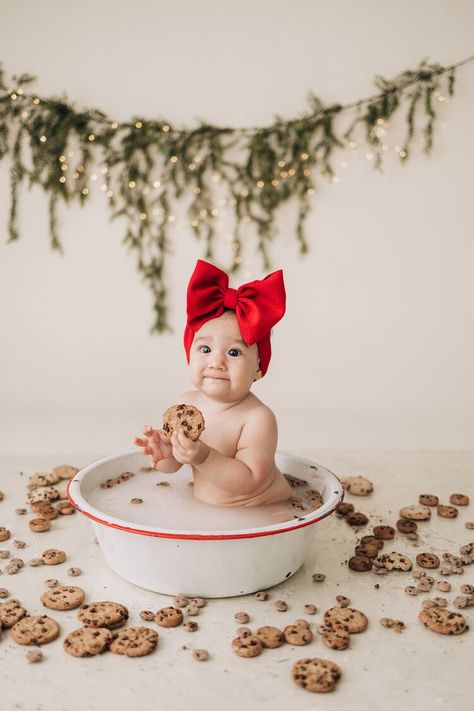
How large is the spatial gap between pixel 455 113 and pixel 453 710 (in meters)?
2.21

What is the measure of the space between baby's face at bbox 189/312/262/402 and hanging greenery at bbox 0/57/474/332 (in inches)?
51.6

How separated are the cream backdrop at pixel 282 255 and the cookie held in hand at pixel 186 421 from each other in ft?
3.88

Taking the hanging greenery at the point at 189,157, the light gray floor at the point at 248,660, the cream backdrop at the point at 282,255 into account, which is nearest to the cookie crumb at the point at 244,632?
the light gray floor at the point at 248,660

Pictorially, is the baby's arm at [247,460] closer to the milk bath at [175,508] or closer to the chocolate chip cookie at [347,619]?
the milk bath at [175,508]

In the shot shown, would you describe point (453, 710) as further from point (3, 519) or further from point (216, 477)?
point (3, 519)

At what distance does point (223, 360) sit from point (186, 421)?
0.58ft

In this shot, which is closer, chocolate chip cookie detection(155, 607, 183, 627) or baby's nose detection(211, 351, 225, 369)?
chocolate chip cookie detection(155, 607, 183, 627)

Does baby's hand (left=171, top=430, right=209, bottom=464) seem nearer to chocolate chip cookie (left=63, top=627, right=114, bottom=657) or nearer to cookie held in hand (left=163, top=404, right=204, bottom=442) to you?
cookie held in hand (left=163, top=404, right=204, bottom=442)

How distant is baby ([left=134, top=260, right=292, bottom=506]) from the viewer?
1.38 metres

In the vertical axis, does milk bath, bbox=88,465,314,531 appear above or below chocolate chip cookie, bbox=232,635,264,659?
above

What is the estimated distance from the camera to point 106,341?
2.78 metres

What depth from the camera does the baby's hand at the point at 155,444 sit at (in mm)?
1350

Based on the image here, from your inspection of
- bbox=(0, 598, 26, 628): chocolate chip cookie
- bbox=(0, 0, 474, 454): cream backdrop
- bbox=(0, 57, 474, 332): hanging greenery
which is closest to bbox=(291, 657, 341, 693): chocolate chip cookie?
bbox=(0, 598, 26, 628): chocolate chip cookie

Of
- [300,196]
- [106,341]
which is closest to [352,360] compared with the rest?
[300,196]
